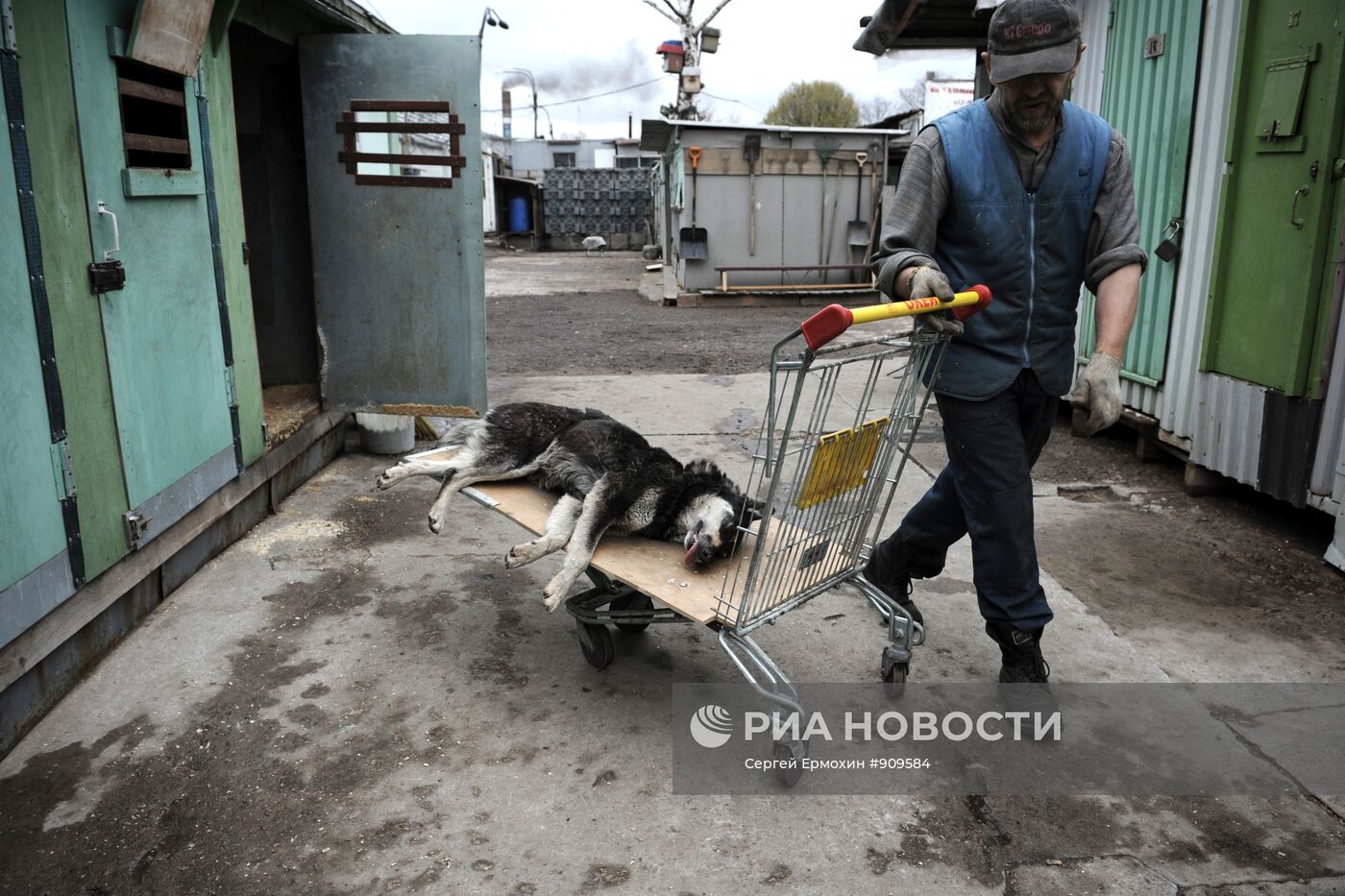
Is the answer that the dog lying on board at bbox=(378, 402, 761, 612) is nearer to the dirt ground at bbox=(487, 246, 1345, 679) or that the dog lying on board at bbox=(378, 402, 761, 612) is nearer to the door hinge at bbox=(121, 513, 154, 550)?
the door hinge at bbox=(121, 513, 154, 550)

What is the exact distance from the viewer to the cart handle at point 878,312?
2266mm

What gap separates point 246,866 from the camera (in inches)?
99.0

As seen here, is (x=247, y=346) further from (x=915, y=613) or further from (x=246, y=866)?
(x=915, y=613)

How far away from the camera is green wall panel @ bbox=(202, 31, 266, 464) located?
15.0 ft

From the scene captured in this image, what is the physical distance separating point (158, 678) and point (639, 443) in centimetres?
197

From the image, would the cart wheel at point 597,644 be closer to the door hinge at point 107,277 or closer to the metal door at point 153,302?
the metal door at point 153,302

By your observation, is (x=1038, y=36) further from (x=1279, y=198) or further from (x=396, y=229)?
(x=396, y=229)

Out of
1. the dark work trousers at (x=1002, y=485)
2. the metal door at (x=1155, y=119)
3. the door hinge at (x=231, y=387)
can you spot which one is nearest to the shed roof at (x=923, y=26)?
the metal door at (x=1155, y=119)

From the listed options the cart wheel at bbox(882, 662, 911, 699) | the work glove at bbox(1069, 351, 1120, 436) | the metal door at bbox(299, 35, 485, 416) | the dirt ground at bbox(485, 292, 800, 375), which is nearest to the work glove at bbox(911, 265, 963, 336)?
the work glove at bbox(1069, 351, 1120, 436)

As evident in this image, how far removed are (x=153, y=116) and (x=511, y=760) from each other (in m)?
3.68

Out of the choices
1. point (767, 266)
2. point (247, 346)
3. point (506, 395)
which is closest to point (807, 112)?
point (767, 266)

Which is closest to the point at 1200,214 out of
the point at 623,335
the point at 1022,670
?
the point at 1022,670

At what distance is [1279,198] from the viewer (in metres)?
4.74

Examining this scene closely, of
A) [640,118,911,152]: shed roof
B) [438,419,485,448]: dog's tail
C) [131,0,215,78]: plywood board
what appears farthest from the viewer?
[640,118,911,152]: shed roof
